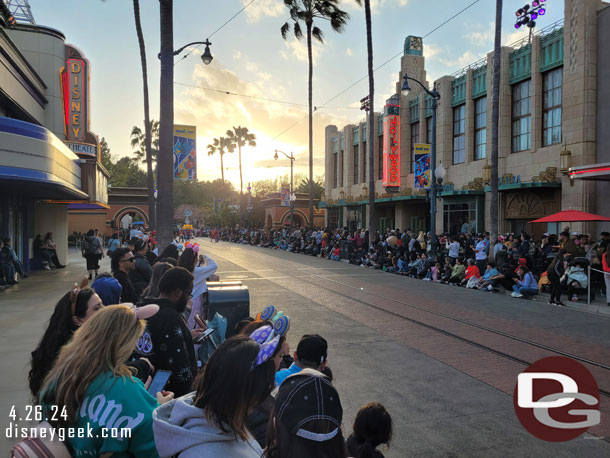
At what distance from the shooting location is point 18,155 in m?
12.5

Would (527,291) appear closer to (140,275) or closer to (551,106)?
(140,275)

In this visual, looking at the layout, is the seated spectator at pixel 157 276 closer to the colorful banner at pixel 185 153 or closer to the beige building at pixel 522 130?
the colorful banner at pixel 185 153

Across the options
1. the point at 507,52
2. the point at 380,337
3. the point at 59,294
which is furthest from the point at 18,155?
the point at 507,52

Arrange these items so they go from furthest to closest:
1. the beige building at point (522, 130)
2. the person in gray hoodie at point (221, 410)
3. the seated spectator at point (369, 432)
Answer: the beige building at point (522, 130), the seated spectator at point (369, 432), the person in gray hoodie at point (221, 410)

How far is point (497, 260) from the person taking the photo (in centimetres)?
1534

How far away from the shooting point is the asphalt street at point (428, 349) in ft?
15.0

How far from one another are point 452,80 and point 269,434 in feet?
96.5

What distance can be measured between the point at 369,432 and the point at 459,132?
27794 millimetres

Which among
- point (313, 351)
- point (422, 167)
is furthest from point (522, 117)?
point (313, 351)

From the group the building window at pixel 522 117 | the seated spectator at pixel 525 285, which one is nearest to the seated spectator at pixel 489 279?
the seated spectator at pixel 525 285

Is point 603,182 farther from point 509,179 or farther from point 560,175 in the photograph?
point 509,179

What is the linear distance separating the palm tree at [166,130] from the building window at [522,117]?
18.1 m

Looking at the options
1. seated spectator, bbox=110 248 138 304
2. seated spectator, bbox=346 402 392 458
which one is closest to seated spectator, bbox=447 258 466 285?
seated spectator, bbox=110 248 138 304

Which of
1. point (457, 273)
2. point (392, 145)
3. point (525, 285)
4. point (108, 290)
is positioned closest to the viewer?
point (108, 290)
